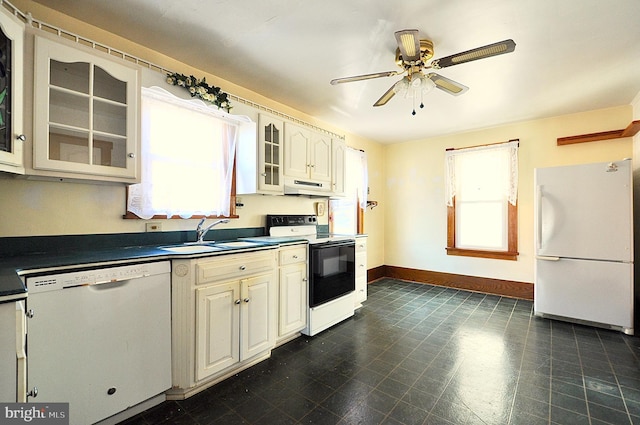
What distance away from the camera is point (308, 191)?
3.18 meters

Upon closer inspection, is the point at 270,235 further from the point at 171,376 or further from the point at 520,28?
the point at 520,28

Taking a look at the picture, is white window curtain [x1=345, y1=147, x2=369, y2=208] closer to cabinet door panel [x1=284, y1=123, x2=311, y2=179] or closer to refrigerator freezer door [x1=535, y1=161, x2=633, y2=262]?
cabinet door panel [x1=284, y1=123, x2=311, y2=179]

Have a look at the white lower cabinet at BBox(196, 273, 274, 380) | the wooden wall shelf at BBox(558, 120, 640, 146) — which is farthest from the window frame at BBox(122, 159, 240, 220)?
the wooden wall shelf at BBox(558, 120, 640, 146)

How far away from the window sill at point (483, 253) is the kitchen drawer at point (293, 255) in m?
2.90

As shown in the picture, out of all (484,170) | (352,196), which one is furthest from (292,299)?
(484,170)

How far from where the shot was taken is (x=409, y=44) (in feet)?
5.67

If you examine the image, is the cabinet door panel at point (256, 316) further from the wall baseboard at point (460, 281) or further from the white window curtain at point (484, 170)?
the white window curtain at point (484, 170)

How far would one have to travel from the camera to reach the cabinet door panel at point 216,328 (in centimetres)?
185

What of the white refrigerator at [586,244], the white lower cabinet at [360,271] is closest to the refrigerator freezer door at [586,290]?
the white refrigerator at [586,244]

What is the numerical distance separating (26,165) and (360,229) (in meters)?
3.78

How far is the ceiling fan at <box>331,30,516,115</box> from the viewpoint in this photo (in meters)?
1.65

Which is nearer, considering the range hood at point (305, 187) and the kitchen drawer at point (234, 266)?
the kitchen drawer at point (234, 266)

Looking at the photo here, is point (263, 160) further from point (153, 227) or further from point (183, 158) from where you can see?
point (153, 227)

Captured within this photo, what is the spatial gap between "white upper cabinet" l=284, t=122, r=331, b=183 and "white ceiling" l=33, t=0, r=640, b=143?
0.43 metres
